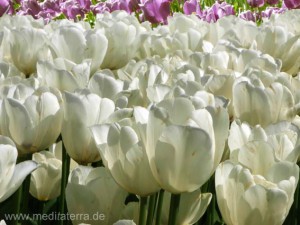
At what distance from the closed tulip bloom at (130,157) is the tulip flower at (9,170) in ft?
0.51

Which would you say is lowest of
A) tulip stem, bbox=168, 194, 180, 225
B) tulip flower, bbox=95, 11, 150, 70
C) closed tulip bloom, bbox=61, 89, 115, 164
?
tulip flower, bbox=95, 11, 150, 70

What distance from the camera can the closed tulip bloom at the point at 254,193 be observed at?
1309mm

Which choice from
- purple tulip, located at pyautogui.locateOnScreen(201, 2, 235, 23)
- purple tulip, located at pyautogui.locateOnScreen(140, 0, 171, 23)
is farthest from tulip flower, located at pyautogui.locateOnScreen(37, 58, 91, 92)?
purple tulip, located at pyautogui.locateOnScreen(201, 2, 235, 23)

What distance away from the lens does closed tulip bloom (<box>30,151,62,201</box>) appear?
1.80 meters

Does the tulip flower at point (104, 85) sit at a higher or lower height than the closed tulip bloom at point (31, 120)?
lower

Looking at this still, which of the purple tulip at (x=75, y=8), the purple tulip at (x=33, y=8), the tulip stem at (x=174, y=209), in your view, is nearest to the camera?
the tulip stem at (x=174, y=209)

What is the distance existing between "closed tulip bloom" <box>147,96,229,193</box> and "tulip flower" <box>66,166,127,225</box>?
164 mm

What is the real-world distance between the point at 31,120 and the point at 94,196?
0.25m

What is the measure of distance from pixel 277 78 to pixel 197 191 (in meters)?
0.61

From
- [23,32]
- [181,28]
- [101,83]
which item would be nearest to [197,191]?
[101,83]

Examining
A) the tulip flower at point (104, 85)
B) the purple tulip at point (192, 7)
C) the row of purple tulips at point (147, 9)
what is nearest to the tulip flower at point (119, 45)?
the tulip flower at point (104, 85)

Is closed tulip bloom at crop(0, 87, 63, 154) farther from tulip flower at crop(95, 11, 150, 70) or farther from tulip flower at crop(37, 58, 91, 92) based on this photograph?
tulip flower at crop(95, 11, 150, 70)

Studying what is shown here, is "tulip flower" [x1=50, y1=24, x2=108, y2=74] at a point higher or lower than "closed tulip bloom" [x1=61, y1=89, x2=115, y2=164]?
lower

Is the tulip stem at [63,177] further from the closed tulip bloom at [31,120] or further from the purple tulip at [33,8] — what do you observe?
the purple tulip at [33,8]
